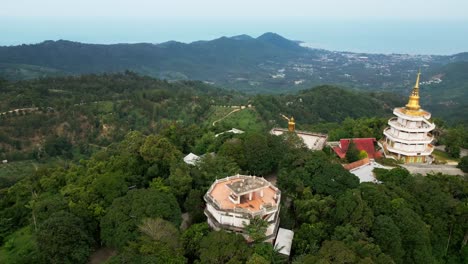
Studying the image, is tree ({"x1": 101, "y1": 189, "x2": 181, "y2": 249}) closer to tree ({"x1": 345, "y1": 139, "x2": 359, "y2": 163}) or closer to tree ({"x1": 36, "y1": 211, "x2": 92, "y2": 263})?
tree ({"x1": 36, "y1": 211, "x2": 92, "y2": 263})

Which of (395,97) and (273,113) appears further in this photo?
(395,97)

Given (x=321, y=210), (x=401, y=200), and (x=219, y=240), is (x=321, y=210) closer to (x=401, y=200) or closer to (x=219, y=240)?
(x=401, y=200)

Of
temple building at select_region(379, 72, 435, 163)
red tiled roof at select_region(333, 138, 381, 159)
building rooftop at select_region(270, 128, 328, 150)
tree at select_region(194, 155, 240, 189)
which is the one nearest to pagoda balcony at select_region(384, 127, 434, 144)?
temple building at select_region(379, 72, 435, 163)

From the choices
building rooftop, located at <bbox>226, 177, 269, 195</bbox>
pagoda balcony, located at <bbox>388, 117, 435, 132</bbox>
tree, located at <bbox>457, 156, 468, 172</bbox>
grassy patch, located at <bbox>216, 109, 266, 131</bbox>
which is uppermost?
pagoda balcony, located at <bbox>388, 117, 435, 132</bbox>

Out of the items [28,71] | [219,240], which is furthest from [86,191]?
[28,71]

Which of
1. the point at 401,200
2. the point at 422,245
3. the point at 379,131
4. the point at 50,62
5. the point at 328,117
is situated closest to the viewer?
the point at 422,245

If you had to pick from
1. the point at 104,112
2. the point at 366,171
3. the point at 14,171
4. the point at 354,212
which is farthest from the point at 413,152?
the point at 104,112

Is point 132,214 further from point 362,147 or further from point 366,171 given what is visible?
point 362,147
